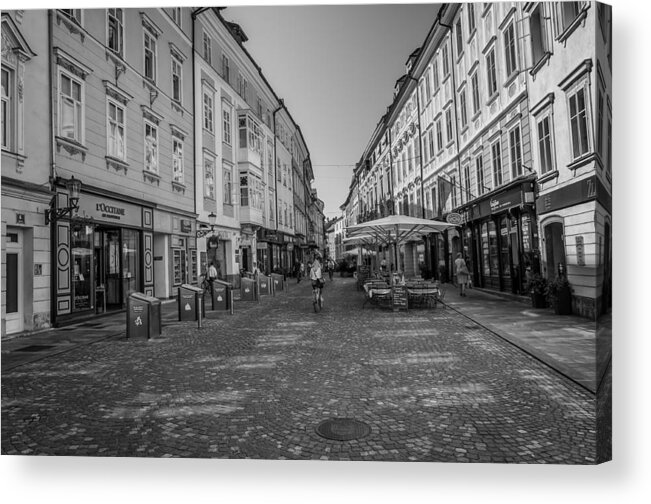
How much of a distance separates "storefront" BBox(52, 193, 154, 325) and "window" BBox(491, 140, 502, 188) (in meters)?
11.6

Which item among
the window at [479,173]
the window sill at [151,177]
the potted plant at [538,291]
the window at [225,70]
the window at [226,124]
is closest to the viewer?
the potted plant at [538,291]

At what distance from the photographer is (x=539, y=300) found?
1082 centimetres

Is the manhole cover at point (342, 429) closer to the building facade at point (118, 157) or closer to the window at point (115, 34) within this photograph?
the building facade at point (118, 157)

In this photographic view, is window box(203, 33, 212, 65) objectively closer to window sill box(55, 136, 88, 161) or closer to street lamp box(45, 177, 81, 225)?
window sill box(55, 136, 88, 161)

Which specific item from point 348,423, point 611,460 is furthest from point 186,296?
point 611,460

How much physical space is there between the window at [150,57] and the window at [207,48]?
5.07 m

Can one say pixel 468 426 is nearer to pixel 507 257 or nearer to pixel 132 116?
pixel 507 257

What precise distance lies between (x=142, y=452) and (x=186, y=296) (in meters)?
7.81

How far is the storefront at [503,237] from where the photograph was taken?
1218 centimetres

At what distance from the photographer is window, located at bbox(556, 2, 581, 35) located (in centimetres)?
425

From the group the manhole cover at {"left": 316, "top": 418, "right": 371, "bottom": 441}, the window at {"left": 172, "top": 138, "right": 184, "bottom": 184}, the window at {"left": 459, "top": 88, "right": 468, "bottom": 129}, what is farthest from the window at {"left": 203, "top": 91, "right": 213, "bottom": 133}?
the manhole cover at {"left": 316, "top": 418, "right": 371, "bottom": 441}

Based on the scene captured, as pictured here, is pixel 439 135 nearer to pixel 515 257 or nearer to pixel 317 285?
pixel 515 257

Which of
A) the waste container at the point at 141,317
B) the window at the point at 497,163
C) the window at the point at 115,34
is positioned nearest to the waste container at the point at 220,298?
the waste container at the point at 141,317

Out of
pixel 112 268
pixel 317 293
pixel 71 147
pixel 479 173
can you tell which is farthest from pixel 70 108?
pixel 479 173
